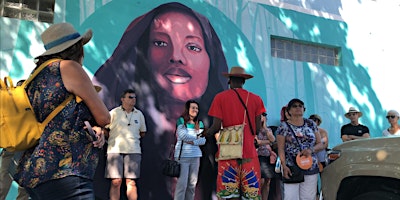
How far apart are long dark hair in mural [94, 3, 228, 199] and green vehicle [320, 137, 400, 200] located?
3.10 m

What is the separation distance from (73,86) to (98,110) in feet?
0.58

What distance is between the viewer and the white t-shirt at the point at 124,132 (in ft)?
17.4

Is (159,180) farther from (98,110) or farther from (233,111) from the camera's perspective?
(98,110)

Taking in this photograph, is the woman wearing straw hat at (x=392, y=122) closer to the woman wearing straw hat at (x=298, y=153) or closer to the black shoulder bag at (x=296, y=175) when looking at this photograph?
the woman wearing straw hat at (x=298, y=153)

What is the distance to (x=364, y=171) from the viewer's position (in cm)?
303

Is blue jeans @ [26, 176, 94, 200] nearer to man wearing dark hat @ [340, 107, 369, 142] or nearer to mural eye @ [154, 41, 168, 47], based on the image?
mural eye @ [154, 41, 168, 47]

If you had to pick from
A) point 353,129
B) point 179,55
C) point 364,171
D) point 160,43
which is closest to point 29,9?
point 160,43

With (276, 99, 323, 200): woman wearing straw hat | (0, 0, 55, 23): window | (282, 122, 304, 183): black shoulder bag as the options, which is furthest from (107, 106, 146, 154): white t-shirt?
(282, 122, 304, 183): black shoulder bag

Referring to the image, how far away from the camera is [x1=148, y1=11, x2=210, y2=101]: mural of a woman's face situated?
20.8 ft

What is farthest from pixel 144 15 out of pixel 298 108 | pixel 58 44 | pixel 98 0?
pixel 58 44

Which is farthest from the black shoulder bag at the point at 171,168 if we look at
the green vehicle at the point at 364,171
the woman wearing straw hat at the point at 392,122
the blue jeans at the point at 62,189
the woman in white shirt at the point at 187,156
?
the woman wearing straw hat at the point at 392,122

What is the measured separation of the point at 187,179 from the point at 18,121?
401 centimetres

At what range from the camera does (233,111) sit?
412 cm

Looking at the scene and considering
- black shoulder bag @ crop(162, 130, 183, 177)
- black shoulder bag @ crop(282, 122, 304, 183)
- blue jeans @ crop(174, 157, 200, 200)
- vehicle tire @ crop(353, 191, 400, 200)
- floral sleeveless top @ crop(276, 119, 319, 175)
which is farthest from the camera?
blue jeans @ crop(174, 157, 200, 200)
